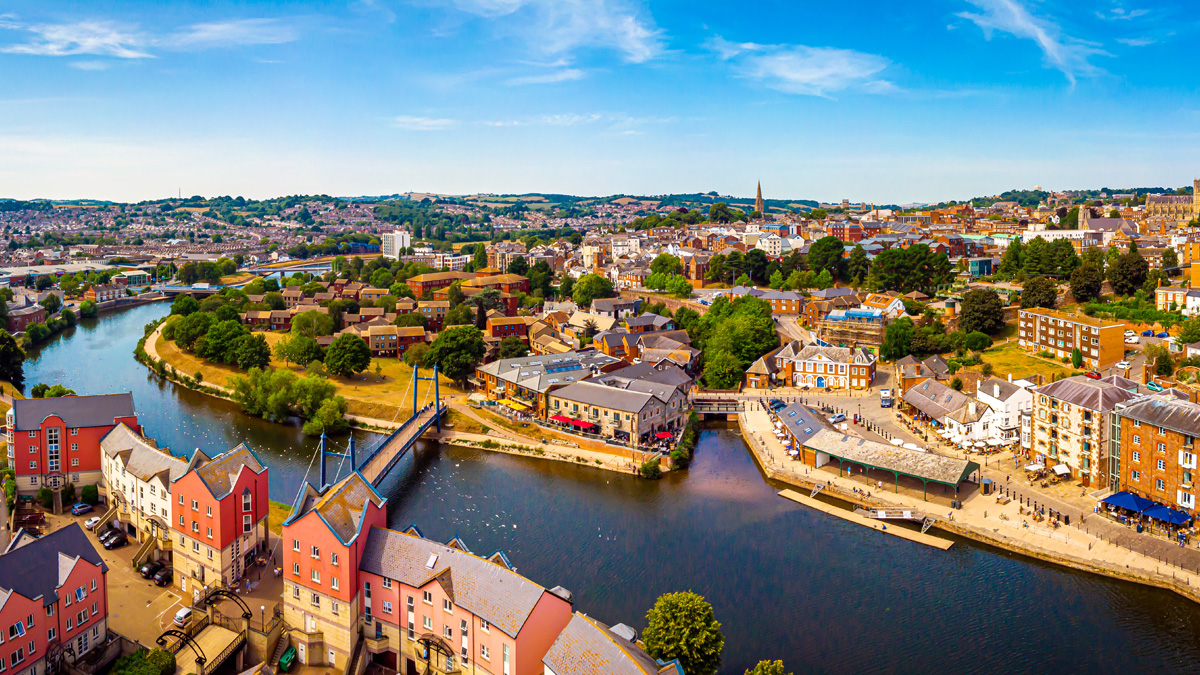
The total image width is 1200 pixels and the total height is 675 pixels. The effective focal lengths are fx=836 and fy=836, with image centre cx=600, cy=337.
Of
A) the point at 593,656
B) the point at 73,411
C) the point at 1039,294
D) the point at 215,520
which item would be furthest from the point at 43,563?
the point at 1039,294

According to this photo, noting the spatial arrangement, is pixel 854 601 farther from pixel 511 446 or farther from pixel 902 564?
pixel 511 446

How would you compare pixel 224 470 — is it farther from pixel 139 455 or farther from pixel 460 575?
pixel 460 575

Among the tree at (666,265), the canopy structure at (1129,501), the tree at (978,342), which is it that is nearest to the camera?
the canopy structure at (1129,501)

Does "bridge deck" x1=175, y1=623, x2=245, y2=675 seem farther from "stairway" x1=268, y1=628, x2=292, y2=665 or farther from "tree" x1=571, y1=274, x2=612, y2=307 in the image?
"tree" x1=571, y1=274, x2=612, y2=307

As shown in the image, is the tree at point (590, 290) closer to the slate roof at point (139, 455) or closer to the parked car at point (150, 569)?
the slate roof at point (139, 455)

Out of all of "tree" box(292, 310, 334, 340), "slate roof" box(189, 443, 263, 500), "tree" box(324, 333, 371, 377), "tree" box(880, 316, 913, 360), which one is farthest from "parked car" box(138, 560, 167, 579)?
"tree" box(880, 316, 913, 360)

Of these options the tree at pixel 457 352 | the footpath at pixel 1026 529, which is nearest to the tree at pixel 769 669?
the footpath at pixel 1026 529
